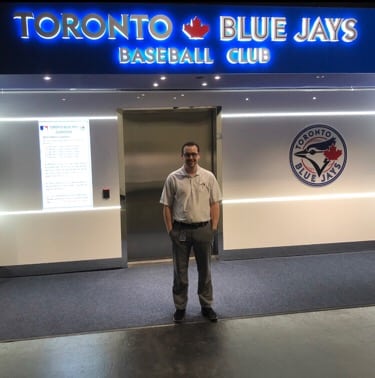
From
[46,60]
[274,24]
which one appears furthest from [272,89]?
[46,60]

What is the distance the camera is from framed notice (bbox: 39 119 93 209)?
5078mm

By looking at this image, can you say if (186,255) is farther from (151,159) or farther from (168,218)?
(151,159)

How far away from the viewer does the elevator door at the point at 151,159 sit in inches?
214

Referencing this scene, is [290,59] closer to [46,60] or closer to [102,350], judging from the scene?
[46,60]

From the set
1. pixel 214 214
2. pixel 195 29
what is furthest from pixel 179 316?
pixel 195 29

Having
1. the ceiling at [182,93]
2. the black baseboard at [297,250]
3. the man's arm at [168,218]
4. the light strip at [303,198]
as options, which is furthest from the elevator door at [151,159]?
the man's arm at [168,218]

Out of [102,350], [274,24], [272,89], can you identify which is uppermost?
[274,24]

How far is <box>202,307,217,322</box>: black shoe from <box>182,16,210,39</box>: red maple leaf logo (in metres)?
2.73

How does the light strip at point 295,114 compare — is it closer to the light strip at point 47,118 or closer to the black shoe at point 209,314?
the light strip at point 47,118

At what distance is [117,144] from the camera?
5262 millimetres

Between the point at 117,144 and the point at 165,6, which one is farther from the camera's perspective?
the point at 117,144

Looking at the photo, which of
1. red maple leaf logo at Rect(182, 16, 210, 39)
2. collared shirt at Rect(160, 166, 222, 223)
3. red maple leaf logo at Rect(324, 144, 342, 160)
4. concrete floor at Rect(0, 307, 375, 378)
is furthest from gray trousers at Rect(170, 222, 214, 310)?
red maple leaf logo at Rect(324, 144, 342, 160)

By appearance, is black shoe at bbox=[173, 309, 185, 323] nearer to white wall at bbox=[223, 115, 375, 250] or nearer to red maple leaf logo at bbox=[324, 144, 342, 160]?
white wall at bbox=[223, 115, 375, 250]

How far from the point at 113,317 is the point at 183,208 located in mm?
1271
